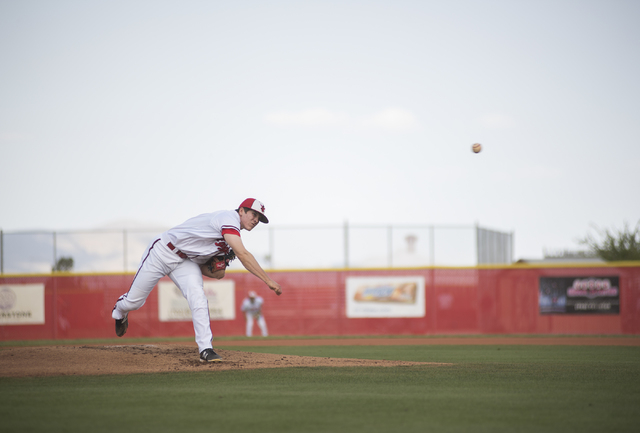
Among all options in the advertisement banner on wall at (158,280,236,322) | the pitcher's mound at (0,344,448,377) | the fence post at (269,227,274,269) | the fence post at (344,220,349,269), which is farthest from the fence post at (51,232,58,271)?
the pitcher's mound at (0,344,448,377)

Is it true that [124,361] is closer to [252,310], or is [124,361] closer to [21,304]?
[252,310]

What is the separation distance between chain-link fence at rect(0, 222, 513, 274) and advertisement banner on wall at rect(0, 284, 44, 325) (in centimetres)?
219

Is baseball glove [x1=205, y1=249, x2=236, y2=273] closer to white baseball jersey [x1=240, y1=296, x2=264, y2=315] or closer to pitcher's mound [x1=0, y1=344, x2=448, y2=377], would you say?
pitcher's mound [x1=0, y1=344, x2=448, y2=377]

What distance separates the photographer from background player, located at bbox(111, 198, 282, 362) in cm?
661

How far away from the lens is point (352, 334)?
19.7m

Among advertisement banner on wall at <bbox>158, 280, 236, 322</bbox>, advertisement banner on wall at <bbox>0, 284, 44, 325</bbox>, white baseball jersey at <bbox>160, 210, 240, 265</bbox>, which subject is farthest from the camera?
advertisement banner on wall at <bbox>158, 280, 236, 322</bbox>

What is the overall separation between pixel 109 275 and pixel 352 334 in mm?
7804

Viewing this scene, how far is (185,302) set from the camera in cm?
1959

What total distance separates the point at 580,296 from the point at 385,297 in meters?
5.77

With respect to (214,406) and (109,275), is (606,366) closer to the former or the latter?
(214,406)

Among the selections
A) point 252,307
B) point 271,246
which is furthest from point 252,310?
point 271,246

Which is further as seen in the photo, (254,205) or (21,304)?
(21,304)

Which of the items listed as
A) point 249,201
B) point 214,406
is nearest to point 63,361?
point 249,201

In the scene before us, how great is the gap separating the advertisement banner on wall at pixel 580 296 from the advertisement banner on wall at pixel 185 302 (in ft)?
31.1
